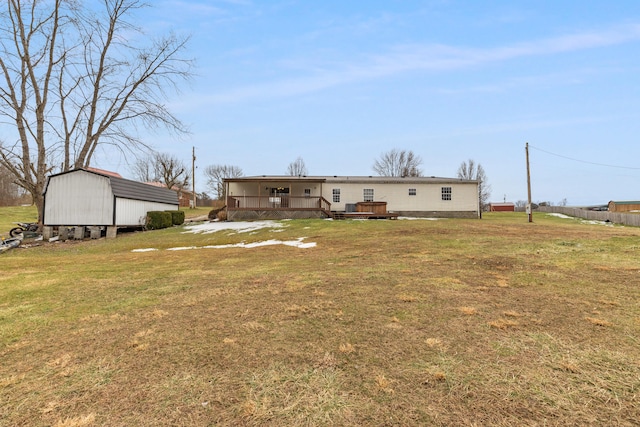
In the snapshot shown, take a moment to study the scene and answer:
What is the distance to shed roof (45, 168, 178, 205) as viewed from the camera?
59.9 feet

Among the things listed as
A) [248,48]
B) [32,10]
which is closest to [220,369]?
[248,48]

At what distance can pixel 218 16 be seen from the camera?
13.0m

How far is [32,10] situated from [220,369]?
25989mm

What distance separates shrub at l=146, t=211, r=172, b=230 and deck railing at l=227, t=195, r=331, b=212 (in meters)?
4.34

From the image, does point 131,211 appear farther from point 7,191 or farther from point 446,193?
point 7,191

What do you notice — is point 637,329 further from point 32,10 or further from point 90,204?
point 32,10

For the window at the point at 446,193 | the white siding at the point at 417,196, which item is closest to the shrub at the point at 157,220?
the white siding at the point at 417,196

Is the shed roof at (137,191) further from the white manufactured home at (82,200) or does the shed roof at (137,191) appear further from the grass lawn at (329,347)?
the grass lawn at (329,347)

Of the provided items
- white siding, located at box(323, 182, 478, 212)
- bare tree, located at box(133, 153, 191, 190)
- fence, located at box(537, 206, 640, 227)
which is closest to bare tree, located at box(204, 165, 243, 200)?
bare tree, located at box(133, 153, 191, 190)

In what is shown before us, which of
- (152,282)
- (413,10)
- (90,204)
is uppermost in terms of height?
(413,10)

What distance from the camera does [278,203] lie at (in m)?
23.9

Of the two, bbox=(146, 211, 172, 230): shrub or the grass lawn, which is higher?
bbox=(146, 211, 172, 230): shrub

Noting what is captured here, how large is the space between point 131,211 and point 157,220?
1726 mm

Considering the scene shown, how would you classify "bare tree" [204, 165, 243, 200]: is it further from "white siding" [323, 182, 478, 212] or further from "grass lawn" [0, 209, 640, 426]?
"grass lawn" [0, 209, 640, 426]
